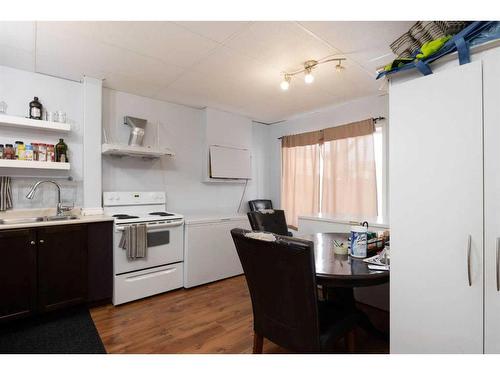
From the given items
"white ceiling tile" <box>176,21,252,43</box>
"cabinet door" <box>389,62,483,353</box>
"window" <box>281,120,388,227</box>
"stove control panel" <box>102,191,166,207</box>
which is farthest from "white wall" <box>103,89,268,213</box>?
"cabinet door" <box>389,62,483,353</box>

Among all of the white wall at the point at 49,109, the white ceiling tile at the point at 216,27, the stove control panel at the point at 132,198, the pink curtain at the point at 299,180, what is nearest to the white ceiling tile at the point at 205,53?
the white ceiling tile at the point at 216,27

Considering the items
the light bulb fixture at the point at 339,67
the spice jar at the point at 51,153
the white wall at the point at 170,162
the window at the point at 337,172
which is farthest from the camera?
the window at the point at 337,172

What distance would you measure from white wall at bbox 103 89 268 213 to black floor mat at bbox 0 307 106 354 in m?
1.40

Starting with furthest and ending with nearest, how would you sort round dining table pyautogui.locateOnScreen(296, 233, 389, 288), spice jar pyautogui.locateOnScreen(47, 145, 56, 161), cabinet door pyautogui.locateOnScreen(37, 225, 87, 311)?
spice jar pyautogui.locateOnScreen(47, 145, 56, 161) → cabinet door pyautogui.locateOnScreen(37, 225, 87, 311) → round dining table pyautogui.locateOnScreen(296, 233, 389, 288)

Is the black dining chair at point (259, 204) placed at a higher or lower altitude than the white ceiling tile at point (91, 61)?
lower

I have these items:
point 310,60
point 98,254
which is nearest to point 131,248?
point 98,254

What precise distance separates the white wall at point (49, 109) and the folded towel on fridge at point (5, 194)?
55 mm

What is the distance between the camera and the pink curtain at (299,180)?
150 inches

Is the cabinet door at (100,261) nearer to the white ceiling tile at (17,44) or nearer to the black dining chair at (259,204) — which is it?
the white ceiling tile at (17,44)

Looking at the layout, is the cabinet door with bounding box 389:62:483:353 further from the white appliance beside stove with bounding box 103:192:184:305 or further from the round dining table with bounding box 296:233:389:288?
the white appliance beside stove with bounding box 103:192:184:305

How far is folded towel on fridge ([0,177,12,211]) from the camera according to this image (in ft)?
7.72

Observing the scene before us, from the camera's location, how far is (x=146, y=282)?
2662 mm

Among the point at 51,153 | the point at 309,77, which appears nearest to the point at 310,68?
the point at 309,77
